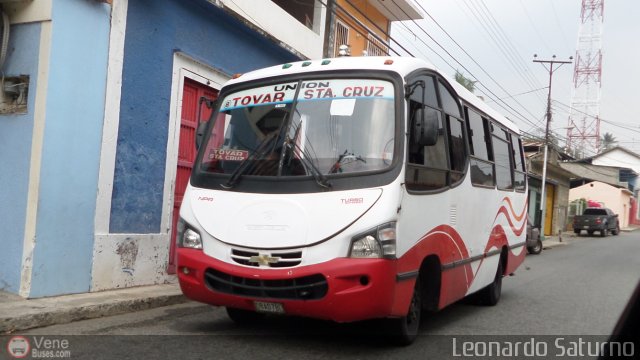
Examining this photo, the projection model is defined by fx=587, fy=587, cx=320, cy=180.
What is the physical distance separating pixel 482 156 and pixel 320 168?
3.22 metres

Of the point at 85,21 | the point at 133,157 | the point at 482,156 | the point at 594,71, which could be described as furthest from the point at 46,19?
the point at 594,71

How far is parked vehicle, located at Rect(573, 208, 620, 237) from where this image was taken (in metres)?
36.4

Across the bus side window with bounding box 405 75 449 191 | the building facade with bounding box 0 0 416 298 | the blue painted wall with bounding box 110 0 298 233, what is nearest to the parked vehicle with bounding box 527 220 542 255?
the building facade with bounding box 0 0 416 298

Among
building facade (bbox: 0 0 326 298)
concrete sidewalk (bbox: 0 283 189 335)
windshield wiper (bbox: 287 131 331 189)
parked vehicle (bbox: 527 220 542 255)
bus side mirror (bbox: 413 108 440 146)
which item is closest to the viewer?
windshield wiper (bbox: 287 131 331 189)

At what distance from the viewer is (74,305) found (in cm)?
588

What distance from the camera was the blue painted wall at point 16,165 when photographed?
6.21 metres

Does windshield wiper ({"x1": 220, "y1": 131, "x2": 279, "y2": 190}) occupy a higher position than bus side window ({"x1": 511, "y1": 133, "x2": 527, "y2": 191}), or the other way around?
bus side window ({"x1": 511, "y1": 133, "x2": 527, "y2": 191})

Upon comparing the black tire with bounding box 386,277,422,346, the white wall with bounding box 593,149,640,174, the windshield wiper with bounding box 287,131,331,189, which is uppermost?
the white wall with bounding box 593,149,640,174

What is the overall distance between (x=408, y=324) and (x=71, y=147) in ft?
13.6

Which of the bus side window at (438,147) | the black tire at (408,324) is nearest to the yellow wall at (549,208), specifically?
the bus side window at (438,147)

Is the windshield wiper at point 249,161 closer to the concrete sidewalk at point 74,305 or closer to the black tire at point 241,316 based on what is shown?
the black tire at point 241,316

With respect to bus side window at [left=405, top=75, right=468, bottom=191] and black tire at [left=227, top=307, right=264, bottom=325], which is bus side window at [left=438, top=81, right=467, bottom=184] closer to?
bus side window at [left=405, top=75, right=468, bottom=191]

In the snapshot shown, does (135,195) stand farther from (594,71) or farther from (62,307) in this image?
(594,71)

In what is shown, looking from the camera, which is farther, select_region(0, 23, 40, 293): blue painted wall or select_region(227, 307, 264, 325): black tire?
select_region(0, 23, 40, 293): blue painted wall
